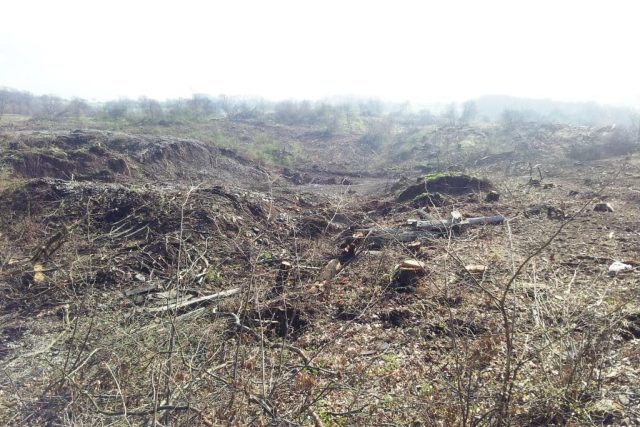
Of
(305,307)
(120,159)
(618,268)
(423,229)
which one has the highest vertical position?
(120,159)

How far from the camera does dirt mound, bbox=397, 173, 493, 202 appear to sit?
11.6 m

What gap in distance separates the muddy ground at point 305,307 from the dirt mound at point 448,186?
0.22 feet

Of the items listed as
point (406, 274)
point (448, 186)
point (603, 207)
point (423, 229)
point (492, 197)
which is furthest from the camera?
point (448, 186)

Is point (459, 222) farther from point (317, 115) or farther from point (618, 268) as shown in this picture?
point (317, 115)

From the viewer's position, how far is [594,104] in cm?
6781

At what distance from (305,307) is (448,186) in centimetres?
849

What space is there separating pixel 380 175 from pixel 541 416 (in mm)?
18689

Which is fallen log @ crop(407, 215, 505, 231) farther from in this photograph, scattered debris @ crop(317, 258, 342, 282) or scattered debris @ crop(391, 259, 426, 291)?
scattered debris @ crop(391, 259, 426, 291)

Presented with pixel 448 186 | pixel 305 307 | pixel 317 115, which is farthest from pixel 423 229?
pixel 317 115

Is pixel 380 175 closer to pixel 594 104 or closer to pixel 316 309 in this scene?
pixel 316 309

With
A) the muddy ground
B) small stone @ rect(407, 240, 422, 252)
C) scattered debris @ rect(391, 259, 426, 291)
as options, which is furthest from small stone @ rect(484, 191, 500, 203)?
scattered debris @ rect(391, 259, 426, 291)

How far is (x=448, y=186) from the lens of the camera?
39.5 feet

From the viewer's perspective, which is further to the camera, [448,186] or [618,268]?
[448,186]

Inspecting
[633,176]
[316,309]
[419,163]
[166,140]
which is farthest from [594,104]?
[316,309]
